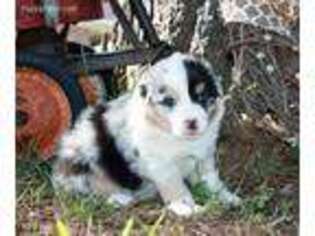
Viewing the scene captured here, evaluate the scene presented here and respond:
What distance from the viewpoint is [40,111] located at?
13.0 feet

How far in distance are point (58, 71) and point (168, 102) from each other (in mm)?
788

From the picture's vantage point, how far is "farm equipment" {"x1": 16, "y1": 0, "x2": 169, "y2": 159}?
3.92m

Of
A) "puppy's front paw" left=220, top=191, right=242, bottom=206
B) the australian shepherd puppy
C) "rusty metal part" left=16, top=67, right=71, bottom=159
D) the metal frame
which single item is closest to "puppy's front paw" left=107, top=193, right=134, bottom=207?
the australian shepherd puppy

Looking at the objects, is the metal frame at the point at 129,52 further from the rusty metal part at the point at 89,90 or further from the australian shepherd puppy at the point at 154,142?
the australian shepherd puppy at the point at 154,142

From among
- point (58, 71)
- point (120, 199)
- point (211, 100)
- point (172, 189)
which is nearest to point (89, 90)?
point (58, 71)

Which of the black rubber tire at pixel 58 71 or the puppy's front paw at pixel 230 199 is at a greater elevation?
the black rubber tire at pixel 58 71

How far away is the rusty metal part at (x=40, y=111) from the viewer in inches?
154

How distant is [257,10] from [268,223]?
958 millimetres

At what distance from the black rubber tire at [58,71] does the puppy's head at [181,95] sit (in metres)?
0.62

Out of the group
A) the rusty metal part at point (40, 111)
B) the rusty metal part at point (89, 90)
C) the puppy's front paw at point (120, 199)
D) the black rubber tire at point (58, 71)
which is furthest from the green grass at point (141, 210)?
the rusty metal part at point (89, 90)

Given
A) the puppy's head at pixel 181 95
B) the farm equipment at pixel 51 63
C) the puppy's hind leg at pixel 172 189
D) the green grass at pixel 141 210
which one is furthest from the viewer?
the farm equipment at pixel 51 63

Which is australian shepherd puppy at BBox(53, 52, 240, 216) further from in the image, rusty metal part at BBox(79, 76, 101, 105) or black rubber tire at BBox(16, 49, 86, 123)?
rusty metal part at BBox(79, 76, 101, 105)

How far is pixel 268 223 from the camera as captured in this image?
133 inches
